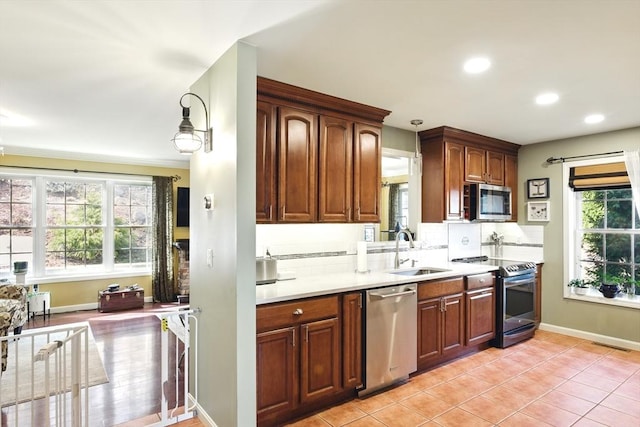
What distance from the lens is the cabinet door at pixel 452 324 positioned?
3.50 m

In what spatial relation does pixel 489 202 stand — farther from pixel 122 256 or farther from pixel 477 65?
pixel 122 256

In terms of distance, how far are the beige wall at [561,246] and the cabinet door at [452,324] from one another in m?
1.84

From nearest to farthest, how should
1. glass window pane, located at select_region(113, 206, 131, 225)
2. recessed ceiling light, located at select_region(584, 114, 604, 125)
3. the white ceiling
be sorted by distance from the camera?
the white ceiling
recessed ceiling light, located at select_region(584, 114, 604, 125)
glass window pane, located at select_region(113, 206, 131, 225)

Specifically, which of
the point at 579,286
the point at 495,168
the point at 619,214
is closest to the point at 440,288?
the point at 495,168

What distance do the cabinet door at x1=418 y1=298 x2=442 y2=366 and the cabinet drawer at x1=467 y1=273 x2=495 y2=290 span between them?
0.53 metres

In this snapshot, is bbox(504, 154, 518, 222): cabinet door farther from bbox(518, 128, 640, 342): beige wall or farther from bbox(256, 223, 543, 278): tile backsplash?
bbox(256, 223, 543, 278): tile backsplash

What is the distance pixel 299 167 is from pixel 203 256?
0.98 metres

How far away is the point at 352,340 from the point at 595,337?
131 inches

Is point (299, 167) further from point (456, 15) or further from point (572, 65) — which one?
point (572, 65)

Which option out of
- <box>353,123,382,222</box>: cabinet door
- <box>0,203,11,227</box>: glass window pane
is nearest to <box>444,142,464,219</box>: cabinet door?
<box>353,123,382,222</box>: cabinet door

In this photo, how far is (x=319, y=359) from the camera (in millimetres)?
2633

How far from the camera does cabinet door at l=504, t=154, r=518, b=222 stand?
4.83m

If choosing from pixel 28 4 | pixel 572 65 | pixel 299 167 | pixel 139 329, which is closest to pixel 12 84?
pixel 28 4

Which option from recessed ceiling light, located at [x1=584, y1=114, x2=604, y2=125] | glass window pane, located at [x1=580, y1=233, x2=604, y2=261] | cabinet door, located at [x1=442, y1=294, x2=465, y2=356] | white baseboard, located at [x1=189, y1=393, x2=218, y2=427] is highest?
recessed ceiling light, located at [x1=584, y1=114, x2=604, y2=125]
